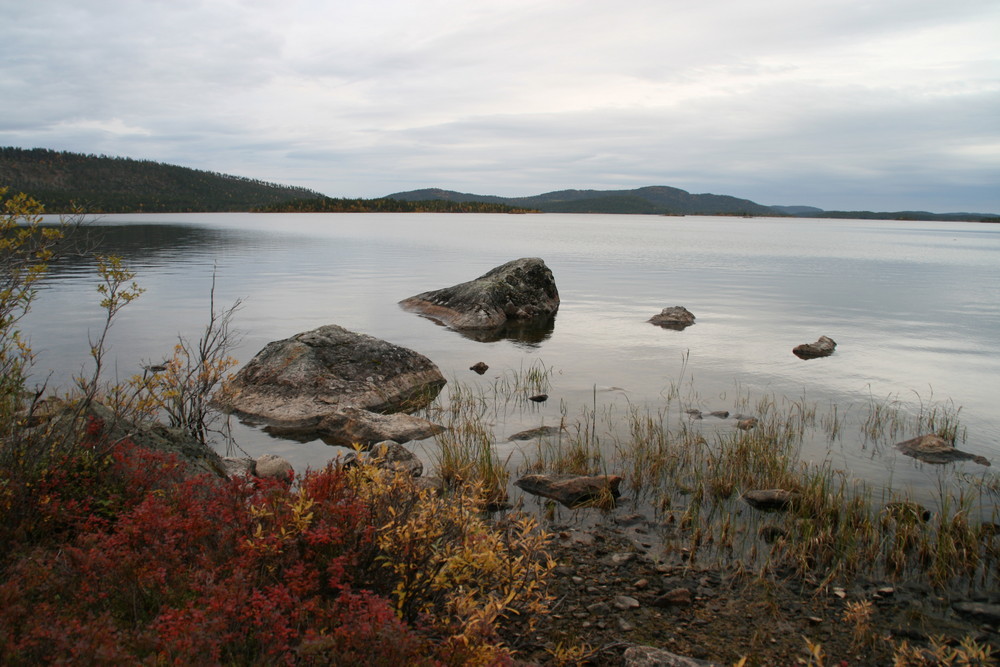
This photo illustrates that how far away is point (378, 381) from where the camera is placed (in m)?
11.7

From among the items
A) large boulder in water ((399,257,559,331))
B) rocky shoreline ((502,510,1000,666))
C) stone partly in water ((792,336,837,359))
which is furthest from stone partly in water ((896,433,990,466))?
large boulder in water ((399,257,559,331))

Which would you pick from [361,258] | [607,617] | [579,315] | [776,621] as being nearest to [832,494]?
[776,621]

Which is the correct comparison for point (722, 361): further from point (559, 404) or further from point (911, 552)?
point (911, 552)

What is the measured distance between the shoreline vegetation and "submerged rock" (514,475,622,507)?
0.19 metres

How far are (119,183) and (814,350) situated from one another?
538 feet

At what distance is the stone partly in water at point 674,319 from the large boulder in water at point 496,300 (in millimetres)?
3861

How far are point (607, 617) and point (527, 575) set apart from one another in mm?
1056

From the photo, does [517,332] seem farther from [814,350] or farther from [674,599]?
[674,599]

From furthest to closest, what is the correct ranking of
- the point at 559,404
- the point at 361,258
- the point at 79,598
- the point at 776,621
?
1. the point at 361,258
2. the point at 559,404
3. the point at 776,621
4. the point at 79,598

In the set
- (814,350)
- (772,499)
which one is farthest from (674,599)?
(814,350)

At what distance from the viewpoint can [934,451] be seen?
29.7 feet

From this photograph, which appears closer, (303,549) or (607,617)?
(303,549)

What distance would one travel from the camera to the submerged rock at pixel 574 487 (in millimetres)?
7398

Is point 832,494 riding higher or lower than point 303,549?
lower
